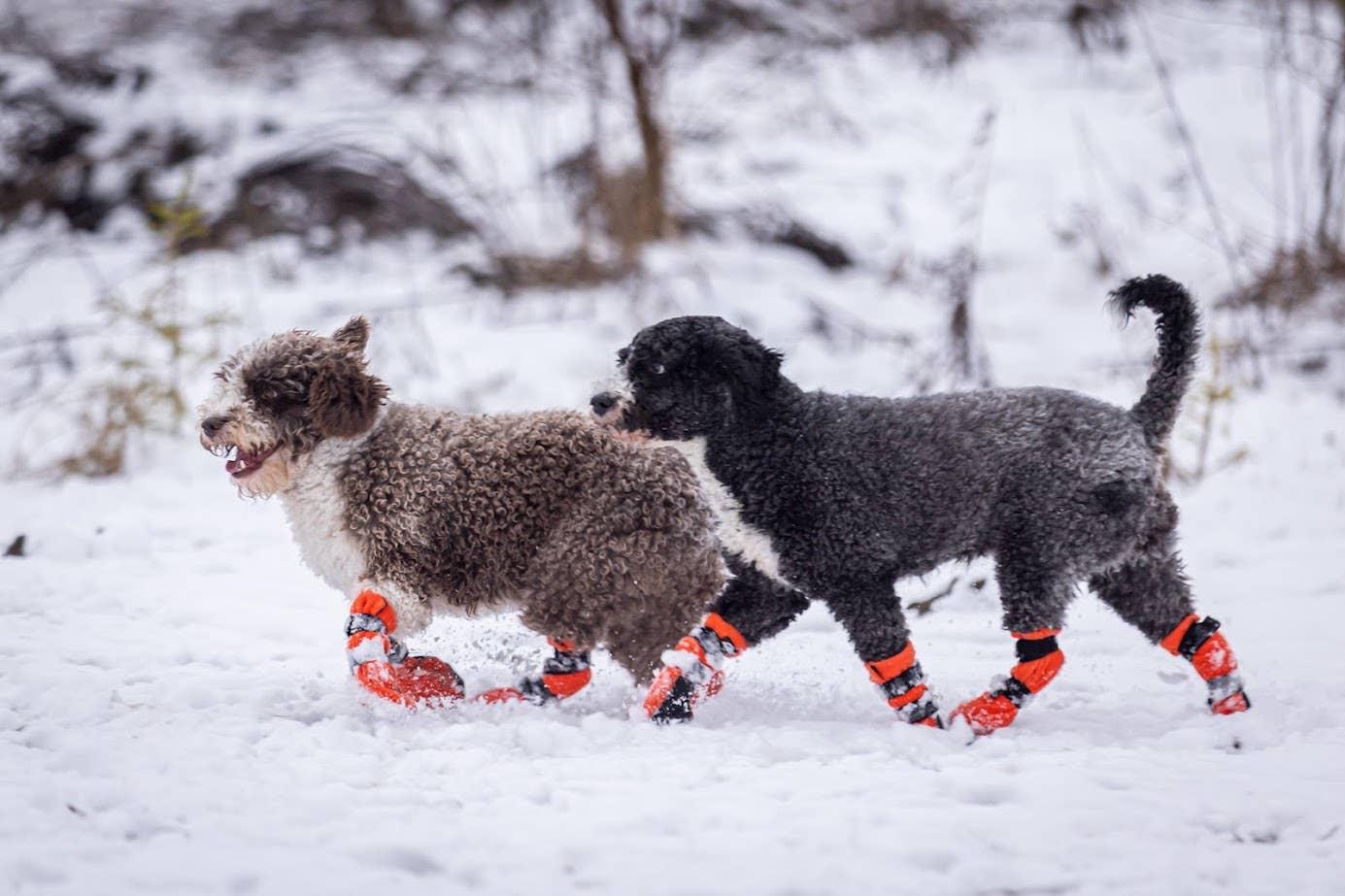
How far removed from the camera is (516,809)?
3123 mm

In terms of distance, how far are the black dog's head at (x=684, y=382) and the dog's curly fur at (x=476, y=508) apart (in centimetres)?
22

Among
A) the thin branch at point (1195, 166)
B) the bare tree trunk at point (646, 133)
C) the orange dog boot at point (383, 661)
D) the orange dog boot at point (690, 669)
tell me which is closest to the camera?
the orange dog boot at point (383, 661)

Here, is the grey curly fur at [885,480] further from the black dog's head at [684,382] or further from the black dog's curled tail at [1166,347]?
the black dog's curled tail at [1166,347]

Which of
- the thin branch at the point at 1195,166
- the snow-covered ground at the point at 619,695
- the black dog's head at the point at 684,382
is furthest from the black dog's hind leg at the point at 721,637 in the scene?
the thin branch at the point at 1195,166

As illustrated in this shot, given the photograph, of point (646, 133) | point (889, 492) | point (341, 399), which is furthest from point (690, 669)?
point (646, 133)

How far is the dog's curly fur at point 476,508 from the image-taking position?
3891 millimetres

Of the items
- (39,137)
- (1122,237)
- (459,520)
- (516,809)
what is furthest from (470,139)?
(516,809)

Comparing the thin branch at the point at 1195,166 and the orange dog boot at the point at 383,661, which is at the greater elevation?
the thin branch at the point at 1195,166

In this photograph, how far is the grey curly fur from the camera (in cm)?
377

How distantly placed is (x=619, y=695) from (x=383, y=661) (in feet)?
2.88

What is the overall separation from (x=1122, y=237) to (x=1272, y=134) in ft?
8.70

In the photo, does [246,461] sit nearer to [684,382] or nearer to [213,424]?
[213,424]

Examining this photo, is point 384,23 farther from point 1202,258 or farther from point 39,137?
point 1202,258

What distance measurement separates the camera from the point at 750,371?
3795mm
